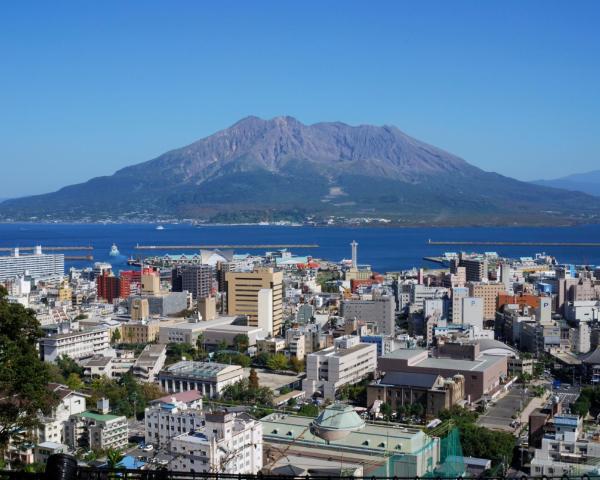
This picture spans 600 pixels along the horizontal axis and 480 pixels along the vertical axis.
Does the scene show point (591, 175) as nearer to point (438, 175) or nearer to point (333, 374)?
point (438, 175)

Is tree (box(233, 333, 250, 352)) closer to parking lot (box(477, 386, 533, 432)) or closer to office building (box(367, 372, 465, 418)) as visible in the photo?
office building (box(367, 372, 465, 418))

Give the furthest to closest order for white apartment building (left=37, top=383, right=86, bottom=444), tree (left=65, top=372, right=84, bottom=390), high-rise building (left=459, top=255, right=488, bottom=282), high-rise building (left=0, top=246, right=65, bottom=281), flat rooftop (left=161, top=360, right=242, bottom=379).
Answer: high-rise building (left=0, top=246, right=65, bottom=281), high-rise building (left=459, top=255, right=488, bottom=282), flat rooftop (left=161, top=360, right=242, bottom=379), tree (left=65, top=372, right=84, bottom=390), white apartment building (left=37, top=383, right=86, bottom=444)

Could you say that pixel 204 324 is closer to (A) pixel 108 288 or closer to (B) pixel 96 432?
(A) pixel 108 288

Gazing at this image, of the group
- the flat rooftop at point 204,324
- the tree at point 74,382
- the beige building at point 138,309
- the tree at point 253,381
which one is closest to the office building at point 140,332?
the flat rooftop at point 204,324

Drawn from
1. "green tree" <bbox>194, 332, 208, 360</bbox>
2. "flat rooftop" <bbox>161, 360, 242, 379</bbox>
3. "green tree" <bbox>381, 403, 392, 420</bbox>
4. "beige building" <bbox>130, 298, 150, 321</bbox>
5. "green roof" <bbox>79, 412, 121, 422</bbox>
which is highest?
"beige building" <bbox>130, 298, 150, 321</bbox>

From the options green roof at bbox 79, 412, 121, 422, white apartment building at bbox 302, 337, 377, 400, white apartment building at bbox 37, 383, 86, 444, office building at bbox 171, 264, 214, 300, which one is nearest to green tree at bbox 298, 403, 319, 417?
white apartment building at bbox 302, 337, 377, 400

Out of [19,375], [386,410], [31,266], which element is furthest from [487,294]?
[19,375]

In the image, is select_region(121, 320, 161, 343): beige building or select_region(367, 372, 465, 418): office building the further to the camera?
select_region(121, 320, 161, 343): beige building
